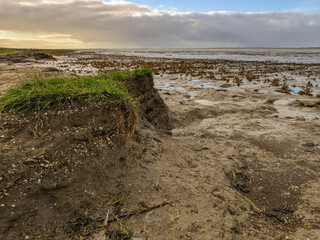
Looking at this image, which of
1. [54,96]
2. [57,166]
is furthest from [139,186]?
[54,96]

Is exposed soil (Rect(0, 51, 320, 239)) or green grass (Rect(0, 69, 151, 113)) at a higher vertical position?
green grass (Rect(0, 69, 151, 113))

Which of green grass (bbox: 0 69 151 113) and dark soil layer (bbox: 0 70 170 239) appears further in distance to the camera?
green grass (bbox: 0 69 151 113)

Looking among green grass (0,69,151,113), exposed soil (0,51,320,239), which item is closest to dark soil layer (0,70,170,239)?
exposed soil (0,51,320,239)

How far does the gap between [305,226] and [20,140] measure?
4009mm

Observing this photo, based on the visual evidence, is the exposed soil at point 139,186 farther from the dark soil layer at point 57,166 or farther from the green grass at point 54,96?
the green grass at point 54,96

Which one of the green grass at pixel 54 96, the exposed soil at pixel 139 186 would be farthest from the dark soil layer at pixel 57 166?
the green grass at pixel 54 96

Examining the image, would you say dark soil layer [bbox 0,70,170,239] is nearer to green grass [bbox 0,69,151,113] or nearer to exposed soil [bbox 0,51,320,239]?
exposed soil [bbox 0,51,320,239]

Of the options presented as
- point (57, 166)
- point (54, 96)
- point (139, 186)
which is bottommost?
point (139, 186)

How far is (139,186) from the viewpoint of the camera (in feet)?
10.7

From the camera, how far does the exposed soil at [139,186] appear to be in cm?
252

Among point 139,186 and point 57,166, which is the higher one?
point 57,166

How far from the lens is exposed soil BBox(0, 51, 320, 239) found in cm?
252

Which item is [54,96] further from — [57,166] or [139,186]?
[139,186]

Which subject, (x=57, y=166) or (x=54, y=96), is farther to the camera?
(x=54, y=96)
